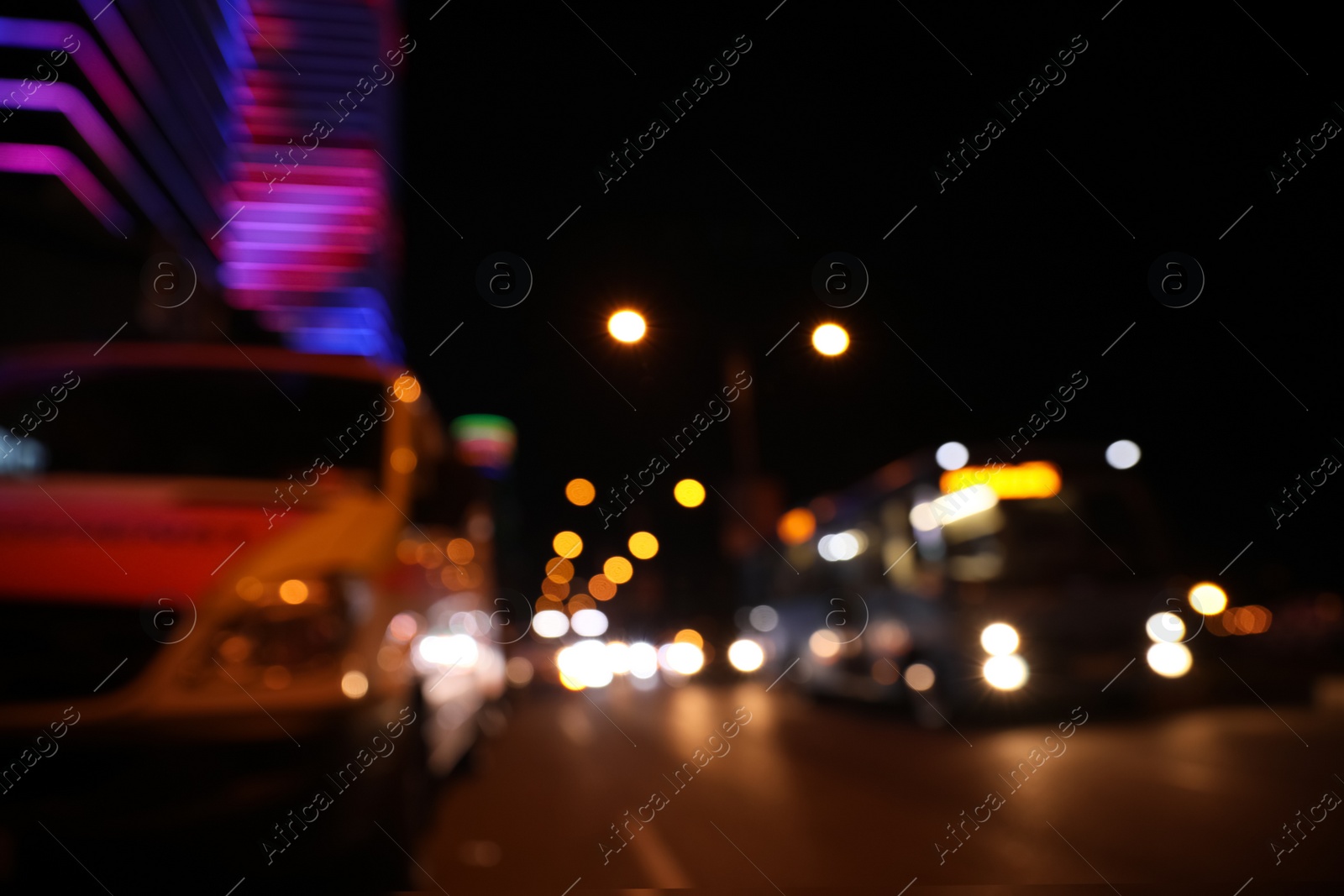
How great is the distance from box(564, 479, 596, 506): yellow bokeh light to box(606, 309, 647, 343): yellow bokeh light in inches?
712

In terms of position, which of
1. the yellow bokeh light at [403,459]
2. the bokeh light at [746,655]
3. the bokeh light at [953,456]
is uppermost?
the bokeh light at [746,655]

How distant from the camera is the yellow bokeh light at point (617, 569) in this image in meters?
78.7

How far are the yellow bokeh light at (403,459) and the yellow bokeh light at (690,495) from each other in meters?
24.9

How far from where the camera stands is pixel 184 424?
4832 mm

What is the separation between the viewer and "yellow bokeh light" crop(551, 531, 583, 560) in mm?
57594

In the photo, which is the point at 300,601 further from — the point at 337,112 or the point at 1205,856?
the point at 337,112

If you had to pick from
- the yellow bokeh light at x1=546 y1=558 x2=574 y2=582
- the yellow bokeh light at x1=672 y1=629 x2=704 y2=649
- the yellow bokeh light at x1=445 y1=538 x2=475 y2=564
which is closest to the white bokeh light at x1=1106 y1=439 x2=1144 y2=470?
the yellow bokeh light at x1=445 y1=538 x2=475 y2=564

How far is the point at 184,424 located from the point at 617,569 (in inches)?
3352

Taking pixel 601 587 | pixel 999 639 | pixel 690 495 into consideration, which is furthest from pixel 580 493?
pixel 601 587

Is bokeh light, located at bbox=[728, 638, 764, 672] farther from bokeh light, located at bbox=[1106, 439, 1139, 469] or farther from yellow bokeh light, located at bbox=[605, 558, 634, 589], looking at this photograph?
yellow bokeh light, located at bbox=[605, 558, 634, 589]

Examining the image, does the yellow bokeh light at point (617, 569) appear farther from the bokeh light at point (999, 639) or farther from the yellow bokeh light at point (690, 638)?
the bokeh light at point (999, 639)

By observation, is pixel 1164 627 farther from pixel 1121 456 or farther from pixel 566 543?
pixel 566 543

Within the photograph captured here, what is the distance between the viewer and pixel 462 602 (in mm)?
7047

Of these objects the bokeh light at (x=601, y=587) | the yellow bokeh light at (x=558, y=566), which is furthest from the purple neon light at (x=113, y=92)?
the bokeh light at (x=601, y=587)
